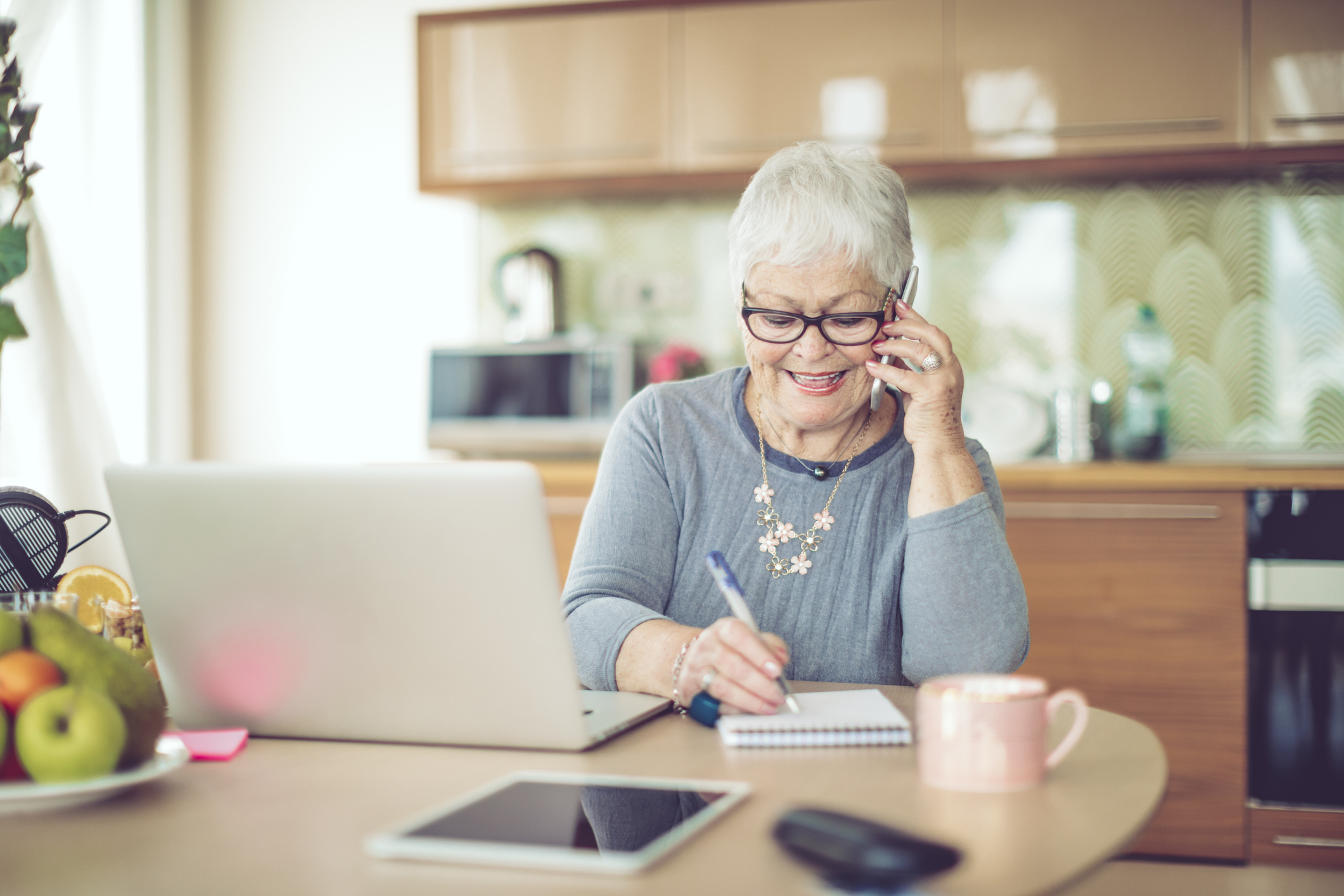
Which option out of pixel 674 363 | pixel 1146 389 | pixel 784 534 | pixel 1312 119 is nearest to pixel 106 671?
pixel 784 534

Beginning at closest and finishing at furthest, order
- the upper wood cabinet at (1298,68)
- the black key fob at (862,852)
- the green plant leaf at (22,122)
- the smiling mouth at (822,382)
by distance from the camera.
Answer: the black key fob at (862,852), the green plant leaf at (22,122), the smiling mouth at (822,382), the upper wood cabinet at (1298,68)

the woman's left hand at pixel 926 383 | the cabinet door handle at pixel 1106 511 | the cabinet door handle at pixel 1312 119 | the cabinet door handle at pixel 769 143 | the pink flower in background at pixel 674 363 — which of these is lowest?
the cabinet door handle at pixel 1106 511

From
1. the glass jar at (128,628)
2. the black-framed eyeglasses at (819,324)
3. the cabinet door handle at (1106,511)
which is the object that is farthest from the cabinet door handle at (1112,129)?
the glass jar at (128,628)

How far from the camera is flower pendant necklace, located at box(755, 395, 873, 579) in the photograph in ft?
4.54

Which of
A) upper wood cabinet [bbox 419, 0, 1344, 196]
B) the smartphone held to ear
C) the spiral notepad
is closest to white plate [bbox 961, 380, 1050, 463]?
upper wood cabinet [bbox 419, 0, 1344, 196]

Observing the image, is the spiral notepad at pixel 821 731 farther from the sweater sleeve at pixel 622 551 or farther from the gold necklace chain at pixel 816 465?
the gold necklace chain at pixel 816 465

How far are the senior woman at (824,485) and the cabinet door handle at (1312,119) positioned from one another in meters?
1.76

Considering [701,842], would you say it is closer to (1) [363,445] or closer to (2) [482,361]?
(2) [482,361]

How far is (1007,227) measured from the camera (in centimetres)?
313

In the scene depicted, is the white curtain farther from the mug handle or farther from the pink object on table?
the mug handle

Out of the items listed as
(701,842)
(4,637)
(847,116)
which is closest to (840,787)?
(701,842)

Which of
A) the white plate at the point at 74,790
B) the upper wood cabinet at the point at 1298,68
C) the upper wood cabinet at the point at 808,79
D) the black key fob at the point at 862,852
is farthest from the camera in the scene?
the upper wood cabinet at the point at 808,79

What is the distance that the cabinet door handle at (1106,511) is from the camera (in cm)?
245

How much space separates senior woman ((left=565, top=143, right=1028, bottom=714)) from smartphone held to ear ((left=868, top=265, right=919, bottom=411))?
14mm
